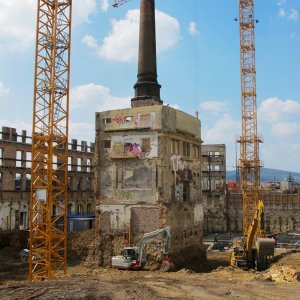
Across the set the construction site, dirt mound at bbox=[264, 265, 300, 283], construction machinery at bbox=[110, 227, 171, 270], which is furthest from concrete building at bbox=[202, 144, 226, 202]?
dirt mound at bbox=[264, 265, 300, 283]

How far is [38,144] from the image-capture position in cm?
2762

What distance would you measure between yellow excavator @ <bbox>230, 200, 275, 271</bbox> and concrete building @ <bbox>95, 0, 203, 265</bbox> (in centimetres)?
435

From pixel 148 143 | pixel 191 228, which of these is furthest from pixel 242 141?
pixel 148 143

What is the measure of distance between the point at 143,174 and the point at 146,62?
11.4 meters

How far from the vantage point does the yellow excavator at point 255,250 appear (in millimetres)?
26344

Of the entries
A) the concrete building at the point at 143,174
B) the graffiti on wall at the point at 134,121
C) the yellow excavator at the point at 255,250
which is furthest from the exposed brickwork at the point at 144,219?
the yellow excavator at the point at 255,250

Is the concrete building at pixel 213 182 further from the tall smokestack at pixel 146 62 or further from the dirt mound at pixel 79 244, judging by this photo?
the tall smokestack at pixel 146 62

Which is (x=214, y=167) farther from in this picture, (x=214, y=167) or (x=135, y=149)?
(x=135, y=149)

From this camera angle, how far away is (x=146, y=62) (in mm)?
35812

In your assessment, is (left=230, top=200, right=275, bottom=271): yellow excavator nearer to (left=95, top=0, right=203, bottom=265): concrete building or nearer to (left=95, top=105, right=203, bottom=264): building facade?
(left=95, top=0, right=203, bottom=265): concrete building

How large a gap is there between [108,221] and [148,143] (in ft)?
20.6

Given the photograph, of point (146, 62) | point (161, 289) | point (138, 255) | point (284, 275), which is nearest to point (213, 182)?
point (146, 62)

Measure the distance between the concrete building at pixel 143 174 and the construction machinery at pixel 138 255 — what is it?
0.84m

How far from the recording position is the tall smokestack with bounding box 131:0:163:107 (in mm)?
35688
